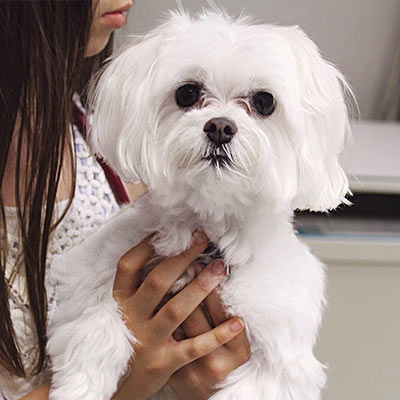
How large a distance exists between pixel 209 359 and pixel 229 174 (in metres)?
0.32

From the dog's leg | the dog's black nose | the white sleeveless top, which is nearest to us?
the dog's black nose

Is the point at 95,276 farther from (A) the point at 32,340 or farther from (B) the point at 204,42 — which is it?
(B) the point at 204,42

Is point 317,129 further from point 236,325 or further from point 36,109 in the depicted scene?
point 36,109

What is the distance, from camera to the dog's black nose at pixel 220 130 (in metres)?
0.64

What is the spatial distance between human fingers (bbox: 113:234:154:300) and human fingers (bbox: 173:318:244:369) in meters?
0.11

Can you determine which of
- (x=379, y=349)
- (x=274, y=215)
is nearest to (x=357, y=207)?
(x=379, y=349)

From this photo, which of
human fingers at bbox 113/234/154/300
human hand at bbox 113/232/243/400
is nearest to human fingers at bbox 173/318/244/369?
human hand at bbox 113/232/243/400

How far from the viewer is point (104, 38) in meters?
0.96

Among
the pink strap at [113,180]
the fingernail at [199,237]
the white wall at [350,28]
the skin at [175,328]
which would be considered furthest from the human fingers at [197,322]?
the white wall at [350,28]

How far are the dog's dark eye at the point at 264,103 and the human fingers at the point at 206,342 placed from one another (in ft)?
0.97

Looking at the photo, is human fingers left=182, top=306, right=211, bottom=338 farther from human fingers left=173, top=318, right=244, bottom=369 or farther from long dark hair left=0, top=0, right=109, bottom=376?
long dark hair left=0, top=0, right=109, bottom=376

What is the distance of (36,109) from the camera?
87 cm

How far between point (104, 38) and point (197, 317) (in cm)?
51

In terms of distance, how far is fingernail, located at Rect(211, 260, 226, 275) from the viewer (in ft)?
2.55
